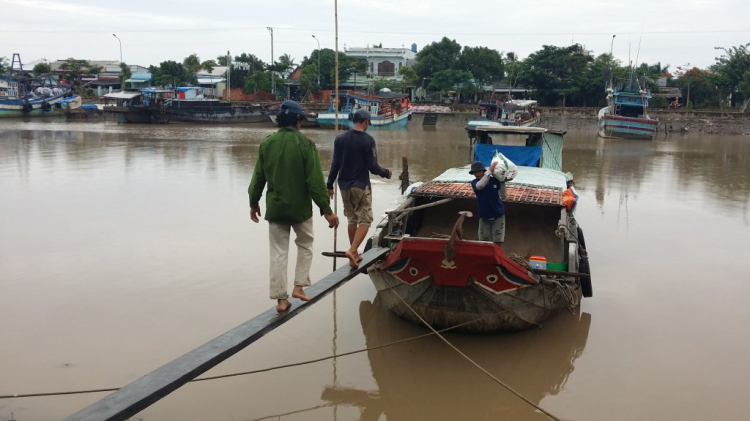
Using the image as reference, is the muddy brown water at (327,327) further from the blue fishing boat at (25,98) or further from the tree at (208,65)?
the tree at (208,65)

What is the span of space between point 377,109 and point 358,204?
36.7 metres

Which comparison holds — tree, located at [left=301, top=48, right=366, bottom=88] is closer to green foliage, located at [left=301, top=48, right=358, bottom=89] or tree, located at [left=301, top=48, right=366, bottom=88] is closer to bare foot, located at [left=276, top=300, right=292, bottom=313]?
green foliage, located at [left=301, top=48, right=358, bottom=89]

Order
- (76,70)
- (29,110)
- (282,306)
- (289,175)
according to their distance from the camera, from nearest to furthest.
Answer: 1. (289,175)
2. (282,306)
3. (29,110)
4. (76,70)

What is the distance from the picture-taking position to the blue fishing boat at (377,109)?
131 ft

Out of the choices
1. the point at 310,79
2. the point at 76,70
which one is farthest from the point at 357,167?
the point at 76,70

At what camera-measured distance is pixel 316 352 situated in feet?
18.9

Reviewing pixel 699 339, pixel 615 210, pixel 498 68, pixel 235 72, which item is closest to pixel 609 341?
pixel 699 339

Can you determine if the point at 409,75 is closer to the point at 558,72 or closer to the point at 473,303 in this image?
the point at 558,72

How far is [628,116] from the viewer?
1518 inches

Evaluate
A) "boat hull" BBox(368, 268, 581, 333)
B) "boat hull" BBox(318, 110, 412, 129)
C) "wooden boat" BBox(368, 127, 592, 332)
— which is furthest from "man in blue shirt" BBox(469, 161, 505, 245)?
"boat hull" BBox(318, 110, 412, 129)

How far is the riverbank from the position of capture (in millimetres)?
41281

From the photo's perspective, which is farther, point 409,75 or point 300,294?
point 409,75

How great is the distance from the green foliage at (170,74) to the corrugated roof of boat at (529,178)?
180ft

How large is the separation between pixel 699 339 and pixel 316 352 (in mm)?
3950
